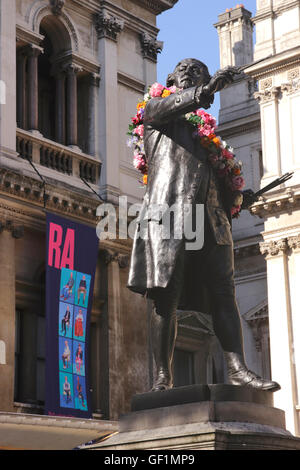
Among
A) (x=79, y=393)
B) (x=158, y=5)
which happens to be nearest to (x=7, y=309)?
(x=79, y=393)

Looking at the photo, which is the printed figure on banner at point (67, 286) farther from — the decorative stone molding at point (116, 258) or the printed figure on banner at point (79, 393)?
the decorative stone molding at point (116, 258)

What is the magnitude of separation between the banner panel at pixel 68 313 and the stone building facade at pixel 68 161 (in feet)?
1.68

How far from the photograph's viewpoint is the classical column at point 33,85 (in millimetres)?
25141

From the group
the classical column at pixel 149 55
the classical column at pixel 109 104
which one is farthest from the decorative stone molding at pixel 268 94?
the classical column at pixel 109 104

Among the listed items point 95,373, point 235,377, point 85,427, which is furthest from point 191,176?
point 95,373

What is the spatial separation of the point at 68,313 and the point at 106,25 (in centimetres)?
845

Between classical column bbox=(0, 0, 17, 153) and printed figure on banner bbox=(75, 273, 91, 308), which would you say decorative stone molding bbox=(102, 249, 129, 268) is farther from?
classical column bbox=(0, 0, 17, 153)

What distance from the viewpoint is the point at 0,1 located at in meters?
24.6

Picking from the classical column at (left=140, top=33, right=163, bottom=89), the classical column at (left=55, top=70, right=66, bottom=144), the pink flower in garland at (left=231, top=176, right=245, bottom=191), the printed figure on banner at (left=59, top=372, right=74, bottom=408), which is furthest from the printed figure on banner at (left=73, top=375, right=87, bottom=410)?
the pink flower in garland at (left=231, top=176, right=245, bottom=191)

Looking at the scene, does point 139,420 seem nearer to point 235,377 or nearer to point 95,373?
point 235,377

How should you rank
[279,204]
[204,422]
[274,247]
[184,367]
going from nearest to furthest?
[204,422]
[184,367]
[279,204]
[274,247]

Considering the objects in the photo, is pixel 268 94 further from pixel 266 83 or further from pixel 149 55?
pixel 149 55

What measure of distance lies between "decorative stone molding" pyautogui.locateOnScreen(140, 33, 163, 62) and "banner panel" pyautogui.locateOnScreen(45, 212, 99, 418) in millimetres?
6579

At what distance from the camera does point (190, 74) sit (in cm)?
928
